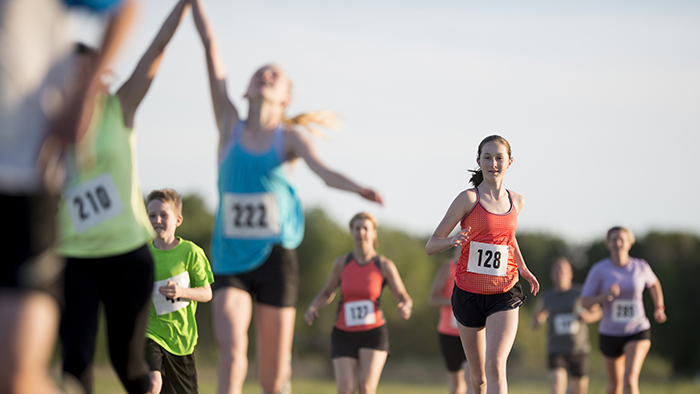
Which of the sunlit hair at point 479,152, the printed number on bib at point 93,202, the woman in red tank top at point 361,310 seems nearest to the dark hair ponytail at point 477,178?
the sunlit hair at point 479,152

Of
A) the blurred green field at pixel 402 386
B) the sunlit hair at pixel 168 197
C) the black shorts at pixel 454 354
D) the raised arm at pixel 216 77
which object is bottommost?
the blurred green field at pixel 402 386

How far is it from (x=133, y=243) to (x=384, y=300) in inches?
1516

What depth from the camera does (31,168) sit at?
Answer: 9.09 feet

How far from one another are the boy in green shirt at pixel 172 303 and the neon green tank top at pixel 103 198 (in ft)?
6.90

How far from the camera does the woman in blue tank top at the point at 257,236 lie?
16.9 ft

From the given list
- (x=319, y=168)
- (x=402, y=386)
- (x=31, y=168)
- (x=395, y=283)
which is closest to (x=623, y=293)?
(x=395, y=283)

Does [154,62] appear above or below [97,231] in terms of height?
above

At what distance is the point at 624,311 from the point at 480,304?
4404 millimetres

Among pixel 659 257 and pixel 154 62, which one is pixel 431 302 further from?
pixel 659 257

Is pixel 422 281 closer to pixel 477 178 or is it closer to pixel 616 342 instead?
pixel 616 342

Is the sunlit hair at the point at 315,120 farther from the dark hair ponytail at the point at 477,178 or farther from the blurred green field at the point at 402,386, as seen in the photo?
the blurred green field at the point at 402,386

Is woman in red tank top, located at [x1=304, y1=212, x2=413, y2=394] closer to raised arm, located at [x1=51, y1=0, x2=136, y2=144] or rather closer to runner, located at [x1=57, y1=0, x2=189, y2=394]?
runner, located at [x1=57, y1=0, x2=189, y2=394]

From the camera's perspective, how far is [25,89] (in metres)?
2.75

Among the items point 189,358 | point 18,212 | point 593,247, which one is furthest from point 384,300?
point 18,212
